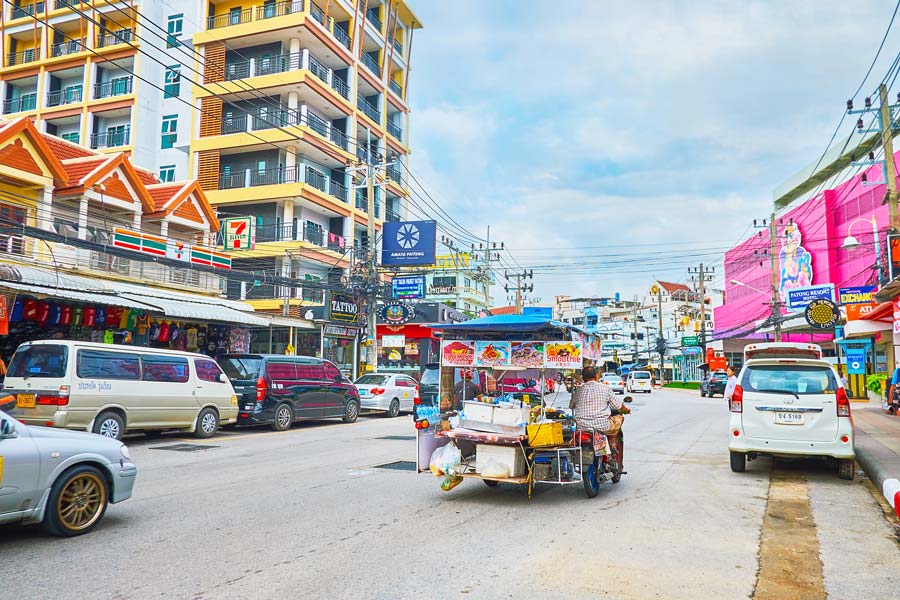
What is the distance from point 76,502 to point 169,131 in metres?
38.1

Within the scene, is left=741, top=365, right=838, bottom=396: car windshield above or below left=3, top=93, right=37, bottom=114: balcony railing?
below

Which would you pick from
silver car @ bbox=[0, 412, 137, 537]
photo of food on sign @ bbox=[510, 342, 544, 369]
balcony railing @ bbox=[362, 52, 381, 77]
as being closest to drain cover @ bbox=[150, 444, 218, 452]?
silver car @ bbox=[0, 412, 137, 537]

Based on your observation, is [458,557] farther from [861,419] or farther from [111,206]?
[111,206]

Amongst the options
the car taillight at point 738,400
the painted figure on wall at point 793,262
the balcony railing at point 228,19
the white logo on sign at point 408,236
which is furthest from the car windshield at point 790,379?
the painted figure on wall at point 793,262

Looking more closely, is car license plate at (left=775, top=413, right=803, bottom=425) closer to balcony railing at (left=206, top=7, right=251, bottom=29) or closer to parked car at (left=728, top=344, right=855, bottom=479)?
parked car at (left=728, top=344, right=855, bottom=479)

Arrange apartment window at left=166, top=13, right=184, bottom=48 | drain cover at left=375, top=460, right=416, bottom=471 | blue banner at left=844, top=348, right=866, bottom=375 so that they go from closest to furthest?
1. drain cover at left=375, top=460, right=416, bottom=471
2. blue banner at left=844, top=348, right=866, bottom=375
3. apartment window at left=166, top=13, right=184, bottom=48

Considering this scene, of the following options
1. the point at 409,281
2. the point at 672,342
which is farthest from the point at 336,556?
the point at 672,342

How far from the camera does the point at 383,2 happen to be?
4347 centimetres

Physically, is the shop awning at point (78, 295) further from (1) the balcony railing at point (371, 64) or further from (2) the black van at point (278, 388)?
(1) the balcony railing at point (371, 64)

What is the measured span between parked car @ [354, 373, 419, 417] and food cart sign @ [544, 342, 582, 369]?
48.5 feet

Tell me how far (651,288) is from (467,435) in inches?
4130

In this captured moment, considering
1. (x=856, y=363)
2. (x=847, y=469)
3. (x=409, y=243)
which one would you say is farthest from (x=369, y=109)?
(x=847, y=469)

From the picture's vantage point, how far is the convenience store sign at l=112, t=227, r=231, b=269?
22562mm

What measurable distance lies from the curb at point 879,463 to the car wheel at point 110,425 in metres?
12.5
